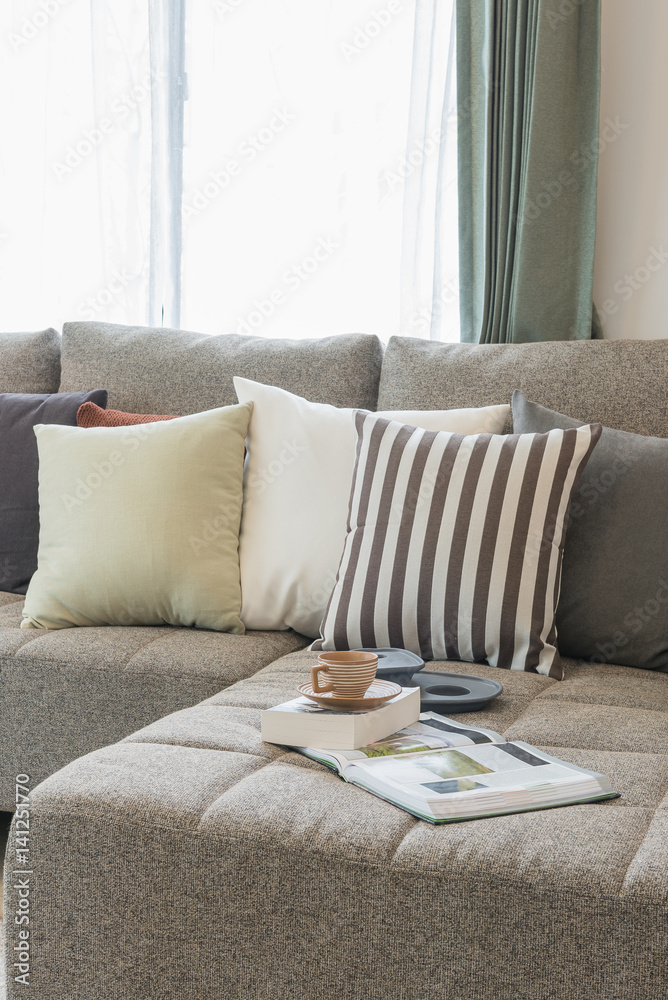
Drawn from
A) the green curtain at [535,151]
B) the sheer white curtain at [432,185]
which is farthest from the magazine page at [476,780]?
the sheer white curtain at [432,185]

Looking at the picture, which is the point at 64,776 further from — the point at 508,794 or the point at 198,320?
the point at 198,320

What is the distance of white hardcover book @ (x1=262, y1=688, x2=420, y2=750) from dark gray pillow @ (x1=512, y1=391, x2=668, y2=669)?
558 millimetres

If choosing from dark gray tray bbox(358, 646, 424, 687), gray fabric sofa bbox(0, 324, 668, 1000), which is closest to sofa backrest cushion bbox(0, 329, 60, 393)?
gray fabric sofa bbox(0, 324, 668, 1000)

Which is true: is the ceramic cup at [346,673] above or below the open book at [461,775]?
above

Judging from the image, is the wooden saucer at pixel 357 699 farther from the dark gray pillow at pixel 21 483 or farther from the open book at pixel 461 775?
the dark gray pillow at pixel 21 483

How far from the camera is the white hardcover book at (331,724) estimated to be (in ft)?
3.78

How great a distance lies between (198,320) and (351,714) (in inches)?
78.5

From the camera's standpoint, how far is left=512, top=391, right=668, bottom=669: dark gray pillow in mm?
1609

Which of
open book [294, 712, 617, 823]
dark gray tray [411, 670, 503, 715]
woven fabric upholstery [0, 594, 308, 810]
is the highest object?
open book [294, 712, 617, 823]

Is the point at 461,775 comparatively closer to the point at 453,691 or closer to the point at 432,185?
the point at 453,691

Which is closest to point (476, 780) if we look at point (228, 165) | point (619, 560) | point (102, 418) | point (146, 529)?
point (619, 560)

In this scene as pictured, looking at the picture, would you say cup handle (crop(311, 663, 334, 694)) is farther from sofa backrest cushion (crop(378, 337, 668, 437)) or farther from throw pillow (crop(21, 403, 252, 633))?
sofa backrest cushion (crop(378, 337, 668, 437))

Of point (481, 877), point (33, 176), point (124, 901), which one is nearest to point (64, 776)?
point (124, 901)

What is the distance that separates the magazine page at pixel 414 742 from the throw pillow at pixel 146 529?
0.71m
